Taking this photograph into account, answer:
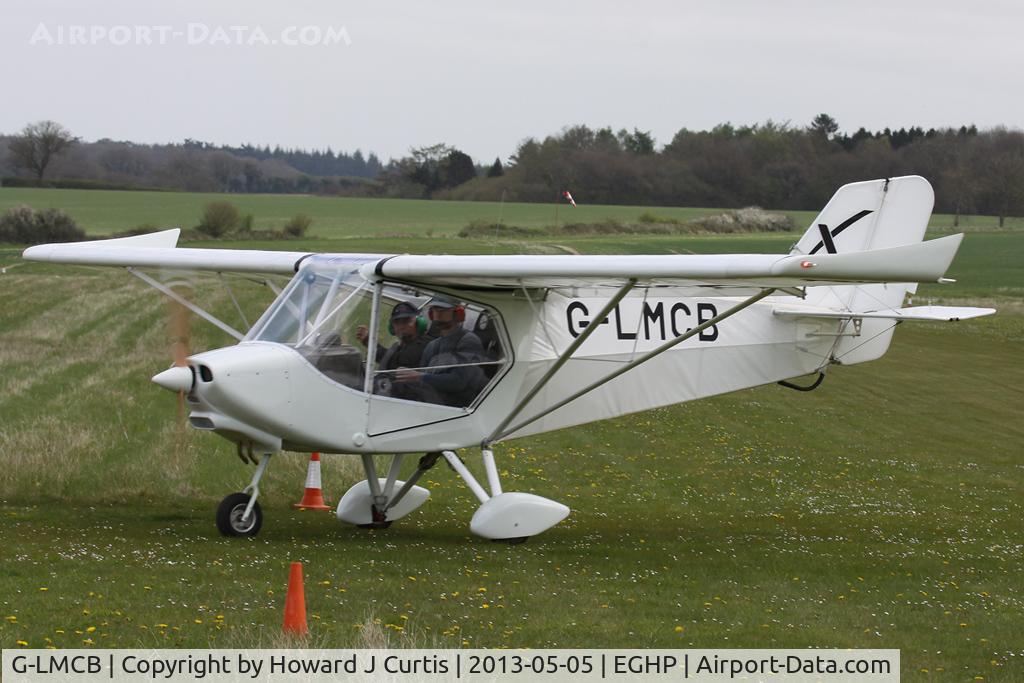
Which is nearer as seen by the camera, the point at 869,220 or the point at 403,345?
the point at 403,345

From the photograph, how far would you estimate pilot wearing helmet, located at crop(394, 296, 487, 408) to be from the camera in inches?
452

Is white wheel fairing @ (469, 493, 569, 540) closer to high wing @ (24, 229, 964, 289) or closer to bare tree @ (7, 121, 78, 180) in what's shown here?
high wing @ (24, 229, 964, 289)

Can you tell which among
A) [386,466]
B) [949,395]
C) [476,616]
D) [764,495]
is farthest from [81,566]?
[949,395]

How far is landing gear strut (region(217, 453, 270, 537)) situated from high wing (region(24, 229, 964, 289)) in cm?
207

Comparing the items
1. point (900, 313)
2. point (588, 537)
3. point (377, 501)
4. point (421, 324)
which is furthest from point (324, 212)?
point (421, 324)

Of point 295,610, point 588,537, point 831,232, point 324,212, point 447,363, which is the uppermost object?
point 831,232

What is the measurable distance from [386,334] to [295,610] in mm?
4491

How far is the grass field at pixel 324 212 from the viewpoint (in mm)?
56156

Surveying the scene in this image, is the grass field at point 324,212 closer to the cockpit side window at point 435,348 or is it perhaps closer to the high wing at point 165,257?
the high wing at point 165,257

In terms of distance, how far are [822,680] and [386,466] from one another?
10027 mm

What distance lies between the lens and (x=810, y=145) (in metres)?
67.4

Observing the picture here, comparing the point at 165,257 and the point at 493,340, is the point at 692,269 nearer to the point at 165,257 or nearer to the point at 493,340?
the point at 493,340

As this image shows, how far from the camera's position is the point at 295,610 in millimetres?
6996
